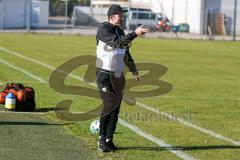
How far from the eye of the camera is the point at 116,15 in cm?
854

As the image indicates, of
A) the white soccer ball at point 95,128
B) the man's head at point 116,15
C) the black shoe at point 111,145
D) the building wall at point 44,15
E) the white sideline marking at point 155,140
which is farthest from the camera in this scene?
the building wall at point 44,15

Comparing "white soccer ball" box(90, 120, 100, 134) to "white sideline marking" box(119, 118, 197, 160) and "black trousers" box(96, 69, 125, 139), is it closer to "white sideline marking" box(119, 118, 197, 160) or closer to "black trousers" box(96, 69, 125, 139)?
"white sideline marking" box(119, 118, 197, 160)

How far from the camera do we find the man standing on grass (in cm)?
859

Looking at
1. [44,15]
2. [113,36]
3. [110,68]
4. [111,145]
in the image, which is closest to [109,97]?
[110,68]

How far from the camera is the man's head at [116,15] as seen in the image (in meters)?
8.52

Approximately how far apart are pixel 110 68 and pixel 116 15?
0.74 meters

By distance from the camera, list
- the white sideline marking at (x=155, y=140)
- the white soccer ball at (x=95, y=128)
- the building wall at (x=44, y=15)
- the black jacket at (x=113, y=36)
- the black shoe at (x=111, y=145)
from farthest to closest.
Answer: the building wall at (x=44, y=15) → the white soccer ball at (x=95, y=128) → the black shoe at (x=111, y=145) → the white sideline marking at (x=155, y=140) → the black jacket at (x=113, y=36)

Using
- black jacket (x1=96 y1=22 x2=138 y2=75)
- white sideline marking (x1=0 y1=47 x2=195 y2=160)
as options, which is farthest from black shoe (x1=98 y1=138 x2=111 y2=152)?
black jacket (x1=96 y1=22 x2=138 y2=75)

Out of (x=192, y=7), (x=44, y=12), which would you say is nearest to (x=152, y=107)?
(x=44, y=12)

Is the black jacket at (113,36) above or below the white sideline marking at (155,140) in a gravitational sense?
above

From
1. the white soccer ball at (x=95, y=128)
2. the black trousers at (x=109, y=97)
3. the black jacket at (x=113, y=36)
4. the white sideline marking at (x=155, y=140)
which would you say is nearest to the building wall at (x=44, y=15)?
the white sideline marking at (x=155, y=140)

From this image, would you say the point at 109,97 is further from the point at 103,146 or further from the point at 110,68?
the point at 103,146

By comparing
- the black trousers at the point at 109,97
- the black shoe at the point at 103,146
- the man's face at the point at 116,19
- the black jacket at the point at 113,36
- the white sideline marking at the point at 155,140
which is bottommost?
the white sideline marking at the point at 155,140

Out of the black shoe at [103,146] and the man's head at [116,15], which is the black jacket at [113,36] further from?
the black shoe at [103,146]
